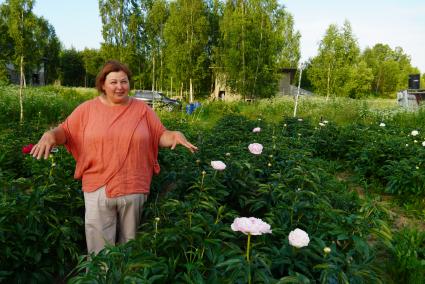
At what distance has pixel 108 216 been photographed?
2.48 meters

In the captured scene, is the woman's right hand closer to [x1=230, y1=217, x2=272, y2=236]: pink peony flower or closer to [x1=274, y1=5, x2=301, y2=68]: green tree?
[x1=230, y1=217, x2=272, y2=236]: pink peony flower

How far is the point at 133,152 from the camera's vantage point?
2.44 metres

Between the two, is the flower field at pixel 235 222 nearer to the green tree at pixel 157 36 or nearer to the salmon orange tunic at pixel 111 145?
the salmon orange tunic at pixel 111 145

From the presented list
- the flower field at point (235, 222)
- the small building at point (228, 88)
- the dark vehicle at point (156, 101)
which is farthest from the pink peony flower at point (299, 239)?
the small building at point (228, 88)

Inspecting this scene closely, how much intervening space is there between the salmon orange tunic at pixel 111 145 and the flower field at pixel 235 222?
0.96ft

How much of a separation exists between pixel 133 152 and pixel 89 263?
98 cm

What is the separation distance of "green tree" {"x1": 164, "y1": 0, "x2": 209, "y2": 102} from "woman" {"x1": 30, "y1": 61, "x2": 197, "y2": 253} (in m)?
20.4

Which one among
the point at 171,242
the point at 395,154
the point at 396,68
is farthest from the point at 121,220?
the point at 396,68

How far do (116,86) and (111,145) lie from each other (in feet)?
1.30

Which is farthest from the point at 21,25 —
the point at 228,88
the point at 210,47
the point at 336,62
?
the point at 336,62

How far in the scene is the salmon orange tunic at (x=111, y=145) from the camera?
2408 mm

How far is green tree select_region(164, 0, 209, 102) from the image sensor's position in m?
22.6

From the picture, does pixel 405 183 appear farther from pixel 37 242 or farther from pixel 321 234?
pixel 37 242

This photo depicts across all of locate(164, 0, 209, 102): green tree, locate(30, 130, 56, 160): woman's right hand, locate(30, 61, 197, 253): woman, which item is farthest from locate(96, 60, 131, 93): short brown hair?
locate(164, 0, 209, 102): green tree
